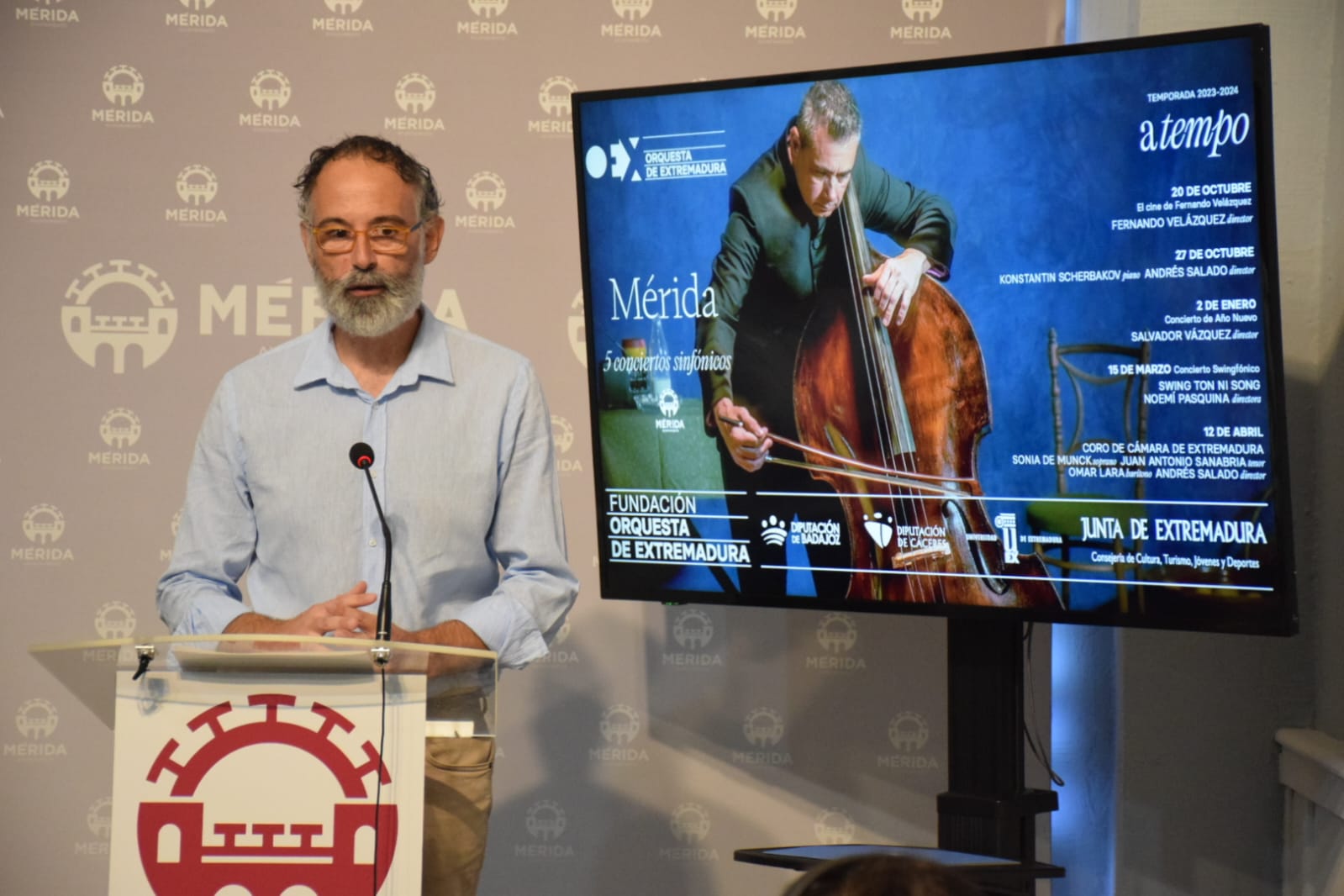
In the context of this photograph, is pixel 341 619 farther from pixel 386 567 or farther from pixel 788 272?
pixel 788 272

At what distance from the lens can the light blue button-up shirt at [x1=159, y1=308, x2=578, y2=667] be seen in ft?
8.98

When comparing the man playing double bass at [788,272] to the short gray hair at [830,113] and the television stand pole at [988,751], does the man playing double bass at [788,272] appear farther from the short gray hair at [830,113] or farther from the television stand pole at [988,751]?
the television stand pole at [988,751]

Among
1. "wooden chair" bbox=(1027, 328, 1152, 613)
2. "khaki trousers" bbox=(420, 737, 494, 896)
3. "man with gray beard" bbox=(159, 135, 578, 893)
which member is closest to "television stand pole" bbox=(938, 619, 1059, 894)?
"wooden chair" bbox=(1027, 328, 1152, 613)

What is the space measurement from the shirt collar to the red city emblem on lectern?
1040 millimetres

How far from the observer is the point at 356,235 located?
2.77 m

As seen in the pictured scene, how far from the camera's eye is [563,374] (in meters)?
3.97

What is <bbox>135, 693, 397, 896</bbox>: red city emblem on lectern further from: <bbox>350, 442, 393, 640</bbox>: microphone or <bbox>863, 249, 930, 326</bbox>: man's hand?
<bbox>863, 249, 930, 326</bbox>: man's hand

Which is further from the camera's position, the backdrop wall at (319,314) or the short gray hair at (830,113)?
the backdrop wall at (319,314)

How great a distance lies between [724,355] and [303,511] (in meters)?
0.94

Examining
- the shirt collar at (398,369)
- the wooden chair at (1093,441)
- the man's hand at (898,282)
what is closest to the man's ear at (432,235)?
the shirt collar at (398,369)

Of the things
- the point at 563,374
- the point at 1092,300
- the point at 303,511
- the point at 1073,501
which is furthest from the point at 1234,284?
the point at 563,374

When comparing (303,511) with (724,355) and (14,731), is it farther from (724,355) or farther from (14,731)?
(14,731)

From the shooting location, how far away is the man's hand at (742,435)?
9.43 feet

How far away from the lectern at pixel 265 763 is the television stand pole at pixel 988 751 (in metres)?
1.15
